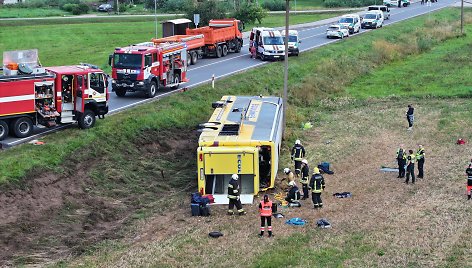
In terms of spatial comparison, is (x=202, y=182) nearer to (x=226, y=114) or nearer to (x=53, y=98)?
(x=226, y=114)

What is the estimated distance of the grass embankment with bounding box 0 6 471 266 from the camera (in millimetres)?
21438

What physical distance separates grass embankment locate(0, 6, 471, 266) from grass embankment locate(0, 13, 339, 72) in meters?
13.0

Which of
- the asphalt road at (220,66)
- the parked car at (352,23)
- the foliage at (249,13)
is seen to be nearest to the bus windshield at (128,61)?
the asphalt road at (220,66)

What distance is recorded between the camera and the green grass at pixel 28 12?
92.1 m

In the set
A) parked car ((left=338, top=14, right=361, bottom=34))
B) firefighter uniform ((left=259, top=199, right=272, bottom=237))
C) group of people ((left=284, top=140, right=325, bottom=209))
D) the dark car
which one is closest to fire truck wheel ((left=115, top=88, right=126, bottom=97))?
group of people ((left=284, top=140, right=325, bottom=209))

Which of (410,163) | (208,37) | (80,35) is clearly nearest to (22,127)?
(410,163)

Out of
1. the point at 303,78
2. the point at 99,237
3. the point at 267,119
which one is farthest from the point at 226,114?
the point at 303,78

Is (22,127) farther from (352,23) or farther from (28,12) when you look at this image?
(28,12)

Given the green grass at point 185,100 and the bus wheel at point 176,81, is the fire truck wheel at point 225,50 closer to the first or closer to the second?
the green grass at point 185,100

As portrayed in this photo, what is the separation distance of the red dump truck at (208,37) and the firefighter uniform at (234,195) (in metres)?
25.6

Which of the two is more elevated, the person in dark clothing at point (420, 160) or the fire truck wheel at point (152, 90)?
the fire truck wheel at point (152, 90)

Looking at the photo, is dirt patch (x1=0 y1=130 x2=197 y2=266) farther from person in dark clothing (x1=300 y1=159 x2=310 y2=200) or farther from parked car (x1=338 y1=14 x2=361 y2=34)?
parked car (x1=338 y1=14 x2=361 y2=34)

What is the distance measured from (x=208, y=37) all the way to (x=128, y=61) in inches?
622

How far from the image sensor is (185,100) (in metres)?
38.8
